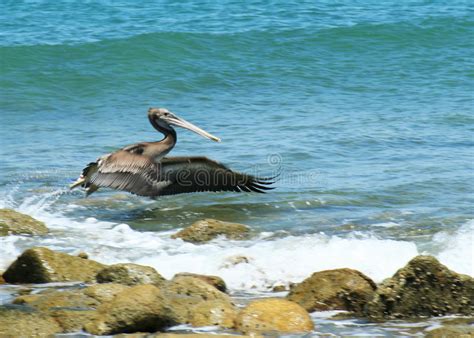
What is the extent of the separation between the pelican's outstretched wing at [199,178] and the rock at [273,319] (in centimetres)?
439

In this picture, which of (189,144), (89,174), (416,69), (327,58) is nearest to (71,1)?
(327,58)

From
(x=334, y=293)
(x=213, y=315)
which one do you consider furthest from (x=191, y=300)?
(x=334, y=293)

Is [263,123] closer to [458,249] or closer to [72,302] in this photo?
[458,249]

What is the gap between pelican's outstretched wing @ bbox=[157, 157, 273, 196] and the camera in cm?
1161

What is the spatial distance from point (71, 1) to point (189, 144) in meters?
13.5

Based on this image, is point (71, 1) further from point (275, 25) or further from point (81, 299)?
point (81, 299)

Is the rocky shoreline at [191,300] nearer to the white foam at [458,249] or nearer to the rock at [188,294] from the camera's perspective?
the rock at [188,294]

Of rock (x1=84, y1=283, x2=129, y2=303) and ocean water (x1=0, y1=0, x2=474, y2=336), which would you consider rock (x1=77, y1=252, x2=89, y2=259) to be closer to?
ocean water (x1=0, y1=0, x2=474, y2=336)

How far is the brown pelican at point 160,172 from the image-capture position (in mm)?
11375

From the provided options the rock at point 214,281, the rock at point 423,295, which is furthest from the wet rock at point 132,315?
the rock at point 423,295

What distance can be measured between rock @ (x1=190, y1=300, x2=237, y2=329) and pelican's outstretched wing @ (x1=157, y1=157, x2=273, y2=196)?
4.32 meters

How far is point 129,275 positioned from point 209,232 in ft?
6.31

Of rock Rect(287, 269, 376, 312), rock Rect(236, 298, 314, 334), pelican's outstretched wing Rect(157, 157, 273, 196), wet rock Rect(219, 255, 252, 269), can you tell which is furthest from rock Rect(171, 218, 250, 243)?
rock Rect(236, 298, 314, 334)

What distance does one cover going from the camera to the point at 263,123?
16047mm
